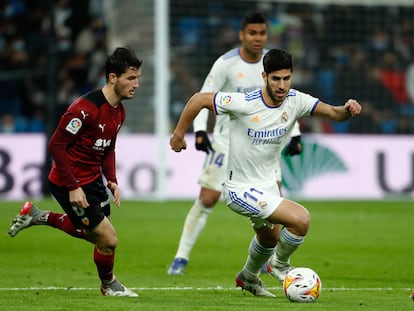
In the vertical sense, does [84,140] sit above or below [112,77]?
below

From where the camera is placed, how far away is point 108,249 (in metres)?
8.40

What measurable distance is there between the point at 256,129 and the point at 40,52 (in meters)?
15.7

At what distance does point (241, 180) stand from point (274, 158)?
12.8 inches

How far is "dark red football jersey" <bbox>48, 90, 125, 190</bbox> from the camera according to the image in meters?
8.12

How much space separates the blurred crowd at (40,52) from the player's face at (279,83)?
580 inches

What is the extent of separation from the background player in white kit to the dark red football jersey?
2.10m

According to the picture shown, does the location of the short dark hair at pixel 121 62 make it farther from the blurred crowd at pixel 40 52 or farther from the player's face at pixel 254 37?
the blurred crowd at pixel 40 52

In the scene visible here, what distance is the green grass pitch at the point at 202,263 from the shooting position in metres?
8.18

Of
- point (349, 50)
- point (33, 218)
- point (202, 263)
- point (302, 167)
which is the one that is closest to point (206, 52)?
point (349, 50)

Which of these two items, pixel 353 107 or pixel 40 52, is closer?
pixel 353 107

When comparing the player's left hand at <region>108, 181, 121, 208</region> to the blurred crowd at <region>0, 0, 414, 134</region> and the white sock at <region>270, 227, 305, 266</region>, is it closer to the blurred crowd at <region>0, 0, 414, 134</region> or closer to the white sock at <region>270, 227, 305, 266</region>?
the white sock at <region>270, 227, 305, 266</region>

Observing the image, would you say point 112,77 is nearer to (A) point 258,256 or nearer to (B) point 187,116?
(B) point 187,116

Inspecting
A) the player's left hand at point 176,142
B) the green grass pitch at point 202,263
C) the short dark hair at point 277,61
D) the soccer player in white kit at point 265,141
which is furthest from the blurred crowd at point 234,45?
the player's left hand at point 176,142

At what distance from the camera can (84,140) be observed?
8328mm
